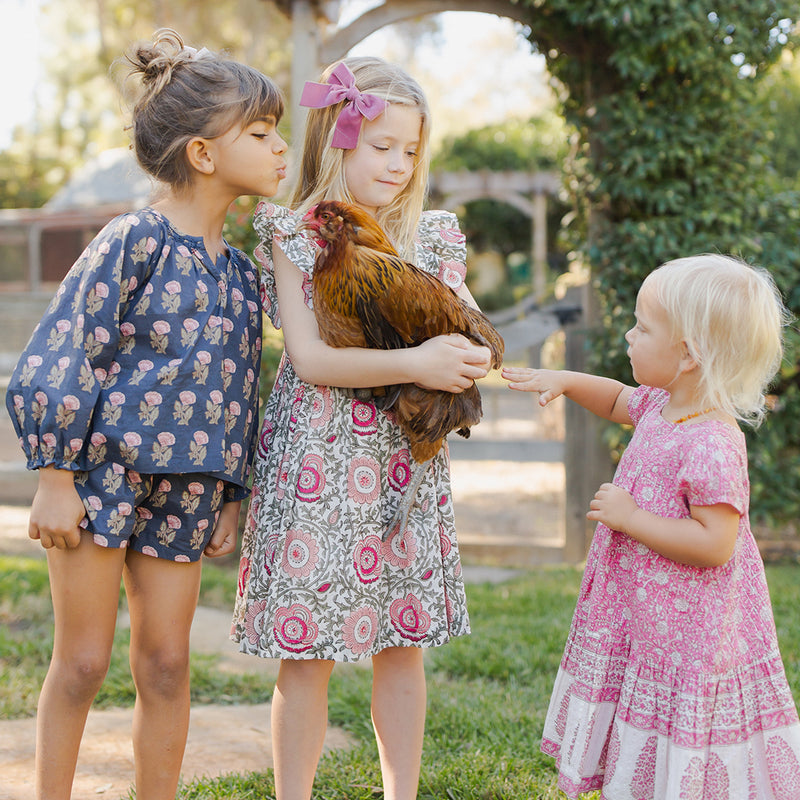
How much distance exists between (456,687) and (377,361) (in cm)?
174

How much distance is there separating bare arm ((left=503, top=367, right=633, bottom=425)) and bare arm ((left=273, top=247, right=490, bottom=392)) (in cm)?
18

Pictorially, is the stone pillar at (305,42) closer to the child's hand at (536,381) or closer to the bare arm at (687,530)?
the child's hand at (536,381)

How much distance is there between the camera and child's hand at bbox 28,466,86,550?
1720 millimetres

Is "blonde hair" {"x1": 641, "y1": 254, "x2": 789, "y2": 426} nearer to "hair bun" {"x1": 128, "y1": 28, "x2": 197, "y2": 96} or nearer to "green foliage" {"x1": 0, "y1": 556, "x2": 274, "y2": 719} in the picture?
"hair bun" {"x1": 128, "y1": 28, "x2": 197, "y2": 96}

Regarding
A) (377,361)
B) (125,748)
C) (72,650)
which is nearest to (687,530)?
(377,361)

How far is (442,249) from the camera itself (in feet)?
6.96

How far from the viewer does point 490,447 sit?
5.86 metres

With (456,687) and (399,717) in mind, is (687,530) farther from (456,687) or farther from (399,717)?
(456,687)

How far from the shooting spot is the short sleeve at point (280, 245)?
1.94 m

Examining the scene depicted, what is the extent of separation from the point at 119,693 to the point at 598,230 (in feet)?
11.8

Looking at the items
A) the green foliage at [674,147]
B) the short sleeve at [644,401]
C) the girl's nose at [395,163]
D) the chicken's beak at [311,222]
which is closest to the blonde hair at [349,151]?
the girl's nose at [395,163]

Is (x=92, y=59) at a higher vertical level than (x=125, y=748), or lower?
higher

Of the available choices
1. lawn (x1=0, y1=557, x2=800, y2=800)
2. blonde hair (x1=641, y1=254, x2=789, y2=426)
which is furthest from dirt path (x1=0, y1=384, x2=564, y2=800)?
blonde hair (x1=641, y1=254, x2=789, y2=426)

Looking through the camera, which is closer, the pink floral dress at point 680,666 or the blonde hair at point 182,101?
the pink floral dress at point 680,666
